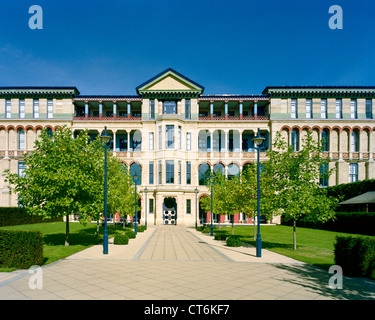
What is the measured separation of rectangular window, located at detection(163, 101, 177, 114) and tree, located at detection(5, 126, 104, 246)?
2577cm

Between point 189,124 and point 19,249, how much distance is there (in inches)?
Answer: 1358

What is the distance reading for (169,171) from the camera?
1663 inches

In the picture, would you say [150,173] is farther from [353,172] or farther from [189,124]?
[353,172]

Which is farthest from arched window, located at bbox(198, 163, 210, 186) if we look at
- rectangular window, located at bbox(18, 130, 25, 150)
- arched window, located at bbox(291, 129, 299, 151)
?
rectangular window, located at bbox(18, 130, 25, 150)

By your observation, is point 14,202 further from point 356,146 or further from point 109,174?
point 356,146

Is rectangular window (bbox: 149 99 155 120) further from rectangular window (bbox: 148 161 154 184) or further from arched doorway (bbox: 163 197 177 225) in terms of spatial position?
arched doorway (bbox: 163 197 177 225)

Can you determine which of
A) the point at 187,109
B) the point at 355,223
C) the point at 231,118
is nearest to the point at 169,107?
the point at 187,109

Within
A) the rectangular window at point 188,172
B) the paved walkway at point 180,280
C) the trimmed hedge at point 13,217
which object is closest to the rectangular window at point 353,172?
the rectangular window at point 188,172

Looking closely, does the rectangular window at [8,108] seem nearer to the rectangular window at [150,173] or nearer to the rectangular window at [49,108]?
the rectangular window at [49,108]

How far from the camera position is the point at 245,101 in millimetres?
45000

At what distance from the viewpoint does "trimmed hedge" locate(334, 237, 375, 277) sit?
11312 millimetres

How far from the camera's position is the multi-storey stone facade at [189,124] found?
4309 cm

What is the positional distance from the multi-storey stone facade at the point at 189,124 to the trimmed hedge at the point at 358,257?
30.9 m
